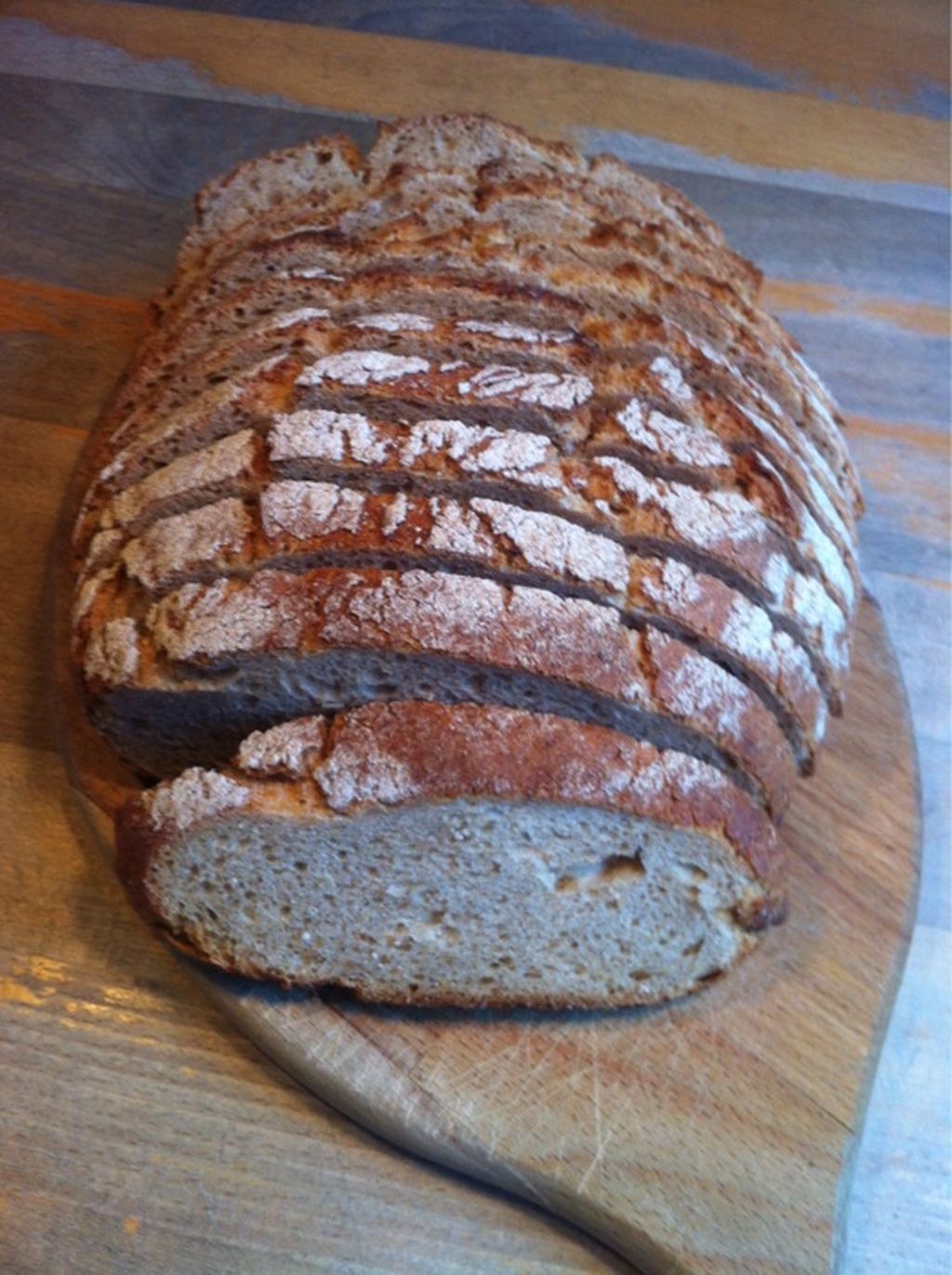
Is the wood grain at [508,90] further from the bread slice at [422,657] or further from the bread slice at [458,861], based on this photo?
the bread slice at [458,861]

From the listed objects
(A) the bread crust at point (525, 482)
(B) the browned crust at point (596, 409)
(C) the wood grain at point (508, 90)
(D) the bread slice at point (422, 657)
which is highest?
(C) the wood grain at point (508, 90)

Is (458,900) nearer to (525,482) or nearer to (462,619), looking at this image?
(462,619)

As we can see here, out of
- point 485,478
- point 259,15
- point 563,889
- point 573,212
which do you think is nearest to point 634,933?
point 563,889

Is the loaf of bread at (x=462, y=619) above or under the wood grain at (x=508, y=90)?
under

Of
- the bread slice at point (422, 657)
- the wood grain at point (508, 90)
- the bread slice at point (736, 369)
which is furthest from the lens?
the wood grain at point (508, 90)

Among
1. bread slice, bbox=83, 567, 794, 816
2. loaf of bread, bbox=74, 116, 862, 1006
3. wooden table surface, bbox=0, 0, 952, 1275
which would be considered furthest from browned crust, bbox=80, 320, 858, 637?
wooden table surface, bbox=0, 0, 952, 1275

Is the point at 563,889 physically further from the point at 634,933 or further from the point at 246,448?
the point at 246,448

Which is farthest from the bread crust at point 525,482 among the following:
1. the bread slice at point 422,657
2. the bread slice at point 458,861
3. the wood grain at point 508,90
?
the wood grain at point 508,90
